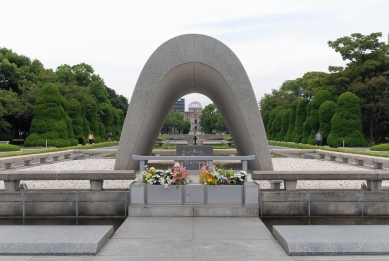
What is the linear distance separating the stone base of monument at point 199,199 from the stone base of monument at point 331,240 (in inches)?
52.0

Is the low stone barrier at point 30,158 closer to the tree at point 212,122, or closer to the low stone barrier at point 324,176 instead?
the low stone barrier at point 324,176

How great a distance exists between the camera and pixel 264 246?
5.29m

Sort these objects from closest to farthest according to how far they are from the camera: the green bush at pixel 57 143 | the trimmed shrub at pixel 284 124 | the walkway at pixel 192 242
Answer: the walkway at pixel 192 242 < the green bush at pixel 57 143 < the trimmed shrub at pixel 284 124

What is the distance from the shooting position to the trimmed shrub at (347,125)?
28359mm

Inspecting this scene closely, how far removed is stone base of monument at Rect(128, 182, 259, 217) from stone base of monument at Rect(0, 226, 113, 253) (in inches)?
55.4

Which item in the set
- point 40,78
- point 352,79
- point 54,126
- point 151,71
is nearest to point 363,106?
point 352,79

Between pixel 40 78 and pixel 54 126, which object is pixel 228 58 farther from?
pixel 40 78

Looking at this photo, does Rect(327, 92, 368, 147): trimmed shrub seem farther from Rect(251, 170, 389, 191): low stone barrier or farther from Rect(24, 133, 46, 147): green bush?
Rect(24, 133, 46, 147): green bush

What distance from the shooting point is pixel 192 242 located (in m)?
5.40

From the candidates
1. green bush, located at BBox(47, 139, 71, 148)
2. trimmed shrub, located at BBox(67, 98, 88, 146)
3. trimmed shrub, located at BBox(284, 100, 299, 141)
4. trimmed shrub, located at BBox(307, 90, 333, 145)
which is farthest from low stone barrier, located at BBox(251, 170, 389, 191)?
trimmed shrub, located at BBox(284, 100, 299, 141)

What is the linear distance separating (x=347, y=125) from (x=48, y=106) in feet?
77.4

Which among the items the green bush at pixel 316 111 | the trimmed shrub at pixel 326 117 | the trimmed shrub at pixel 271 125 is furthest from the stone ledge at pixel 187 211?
the trimmed shrub at pixel 271 125

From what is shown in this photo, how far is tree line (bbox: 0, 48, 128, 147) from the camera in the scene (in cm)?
2904

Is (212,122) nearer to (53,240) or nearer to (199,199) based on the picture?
(199,199)
